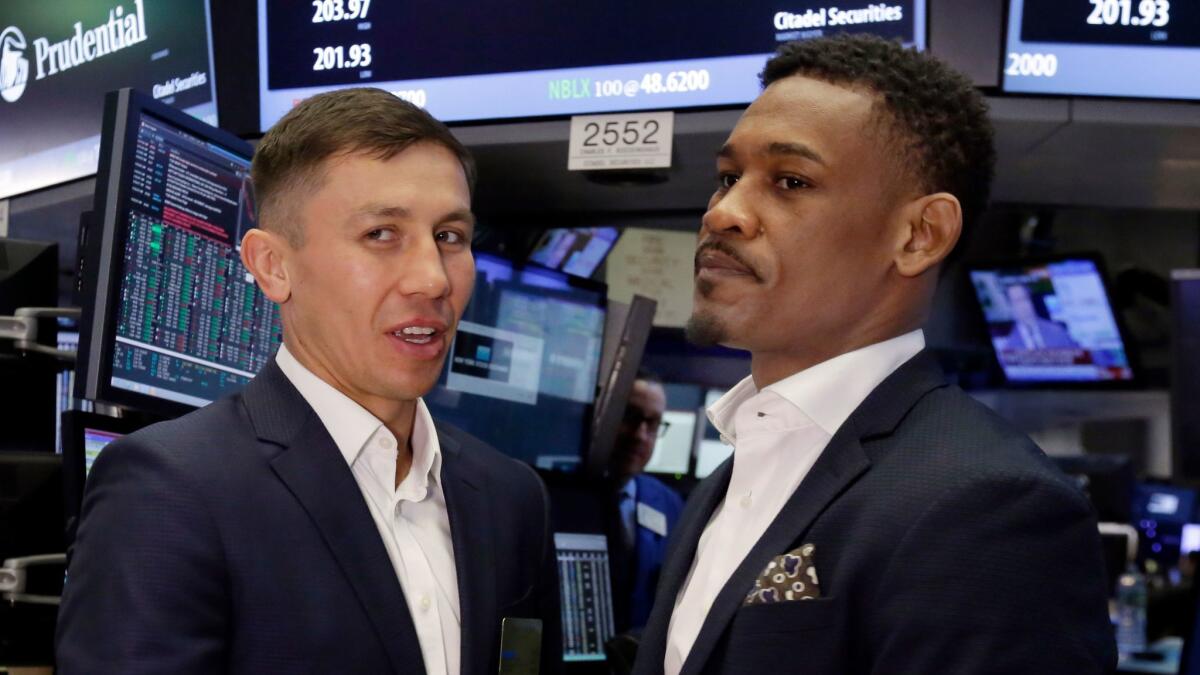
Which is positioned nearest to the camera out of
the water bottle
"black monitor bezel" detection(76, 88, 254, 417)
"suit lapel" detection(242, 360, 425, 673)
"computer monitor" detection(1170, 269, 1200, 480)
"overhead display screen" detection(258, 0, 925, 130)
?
"suit lapel" detection(242, 360, 425, 673)

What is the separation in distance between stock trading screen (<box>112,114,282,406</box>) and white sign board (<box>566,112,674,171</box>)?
648mm

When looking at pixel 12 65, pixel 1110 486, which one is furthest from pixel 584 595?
pixel 1110 486

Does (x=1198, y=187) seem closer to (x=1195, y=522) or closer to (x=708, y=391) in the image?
(x=708, y=391)

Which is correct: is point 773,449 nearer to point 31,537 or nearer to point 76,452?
point 76,452

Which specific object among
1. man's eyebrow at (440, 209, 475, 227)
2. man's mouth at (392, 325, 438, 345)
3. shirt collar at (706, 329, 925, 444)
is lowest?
shirt collar at (706, 329, 925, 444)

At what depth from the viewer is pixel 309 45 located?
2926mm

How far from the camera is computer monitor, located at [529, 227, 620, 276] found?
3.32 metres

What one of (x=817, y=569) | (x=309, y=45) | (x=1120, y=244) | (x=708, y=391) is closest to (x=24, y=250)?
(x=309, y=45)

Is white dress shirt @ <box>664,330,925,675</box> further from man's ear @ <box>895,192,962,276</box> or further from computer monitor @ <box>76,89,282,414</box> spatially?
computer monitor @ <box>76,89,282,414</box>

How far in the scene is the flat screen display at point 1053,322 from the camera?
693 centimetres

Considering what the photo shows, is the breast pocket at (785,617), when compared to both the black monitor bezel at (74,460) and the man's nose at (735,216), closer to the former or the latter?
the man's nose at (735,216)

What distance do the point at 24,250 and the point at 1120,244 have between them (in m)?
7.92

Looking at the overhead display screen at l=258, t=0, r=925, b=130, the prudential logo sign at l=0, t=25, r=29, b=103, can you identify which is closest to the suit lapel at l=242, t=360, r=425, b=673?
the overhead display screen at l=258, t=0, r=925, b=130

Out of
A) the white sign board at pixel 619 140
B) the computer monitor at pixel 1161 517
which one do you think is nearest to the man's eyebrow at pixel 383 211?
the white sign board at pixel 619 140
